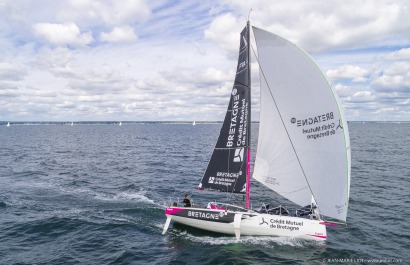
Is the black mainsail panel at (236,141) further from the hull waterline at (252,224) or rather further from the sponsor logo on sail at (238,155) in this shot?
the hull waterline at (252,224)

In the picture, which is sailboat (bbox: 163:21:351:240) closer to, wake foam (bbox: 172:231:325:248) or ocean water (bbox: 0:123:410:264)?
wake foam (bbox: 172:231:325:248)

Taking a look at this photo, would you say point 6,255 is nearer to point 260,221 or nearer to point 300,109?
point 260,221

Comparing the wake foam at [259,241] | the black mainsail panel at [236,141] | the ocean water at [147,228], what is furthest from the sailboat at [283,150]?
the ocean water at [147,228]

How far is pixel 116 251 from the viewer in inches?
781

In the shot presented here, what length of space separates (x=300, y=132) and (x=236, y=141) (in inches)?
171

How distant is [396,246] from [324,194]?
5754mm

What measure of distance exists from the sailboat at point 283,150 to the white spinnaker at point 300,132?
0.19 ft

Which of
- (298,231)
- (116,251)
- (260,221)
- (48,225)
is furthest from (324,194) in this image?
(48,225)

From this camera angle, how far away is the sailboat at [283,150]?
749 inches

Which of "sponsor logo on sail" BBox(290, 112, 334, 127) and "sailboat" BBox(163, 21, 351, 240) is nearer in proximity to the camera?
"sponsor logo on sail" BBox(290, 112, 334, 127)

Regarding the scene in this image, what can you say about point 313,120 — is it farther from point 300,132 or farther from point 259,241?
point 259,241

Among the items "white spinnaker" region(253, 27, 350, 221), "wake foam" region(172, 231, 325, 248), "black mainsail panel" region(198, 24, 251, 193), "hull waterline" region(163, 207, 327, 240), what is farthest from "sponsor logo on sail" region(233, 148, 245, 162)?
"wake foam" region(172, 231, 325, 248)

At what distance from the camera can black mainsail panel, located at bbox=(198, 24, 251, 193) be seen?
21391mm

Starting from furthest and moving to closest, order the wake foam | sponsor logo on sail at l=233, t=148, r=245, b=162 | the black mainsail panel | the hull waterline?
sponsor logo on sail at l=233, t=148, r=245, b=162
the black mainsail panel
the wake foam
the hull waterline
